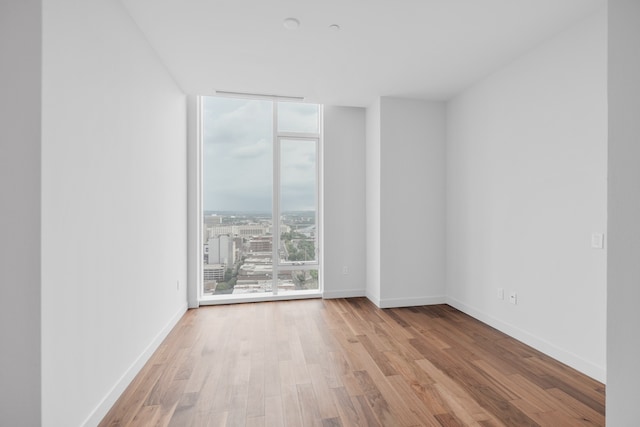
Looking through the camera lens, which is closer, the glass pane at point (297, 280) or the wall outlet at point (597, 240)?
the wall outlet at point (597, 240)

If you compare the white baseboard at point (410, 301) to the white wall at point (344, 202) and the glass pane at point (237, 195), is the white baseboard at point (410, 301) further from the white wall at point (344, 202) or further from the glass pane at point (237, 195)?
the glass pane at point (237, 195)

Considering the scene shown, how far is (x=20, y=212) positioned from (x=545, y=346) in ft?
12.0

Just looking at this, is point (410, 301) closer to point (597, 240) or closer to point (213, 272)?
point (597, 240)

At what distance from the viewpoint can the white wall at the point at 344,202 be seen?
14.2ft

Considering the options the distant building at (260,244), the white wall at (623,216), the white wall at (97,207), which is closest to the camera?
the white wall at (623,216)

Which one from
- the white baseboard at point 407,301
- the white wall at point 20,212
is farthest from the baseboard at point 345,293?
the white wall at point 20,212

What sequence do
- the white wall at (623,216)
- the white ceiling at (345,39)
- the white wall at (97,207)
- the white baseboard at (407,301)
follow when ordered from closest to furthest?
the white wall at (623,216)
the white wall at (97,207)
the white ceiling at (345,39)
the white baseboard at (407,301)

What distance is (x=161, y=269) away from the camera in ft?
9.64

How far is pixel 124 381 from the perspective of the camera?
6.89 feet

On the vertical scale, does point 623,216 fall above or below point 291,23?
below

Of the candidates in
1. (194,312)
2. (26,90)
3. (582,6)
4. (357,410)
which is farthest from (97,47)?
(582,6)

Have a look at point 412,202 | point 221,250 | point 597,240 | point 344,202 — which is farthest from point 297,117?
point 597,240

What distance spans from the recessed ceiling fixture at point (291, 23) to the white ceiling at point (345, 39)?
0.11 feet

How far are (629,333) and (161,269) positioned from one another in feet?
10.8
